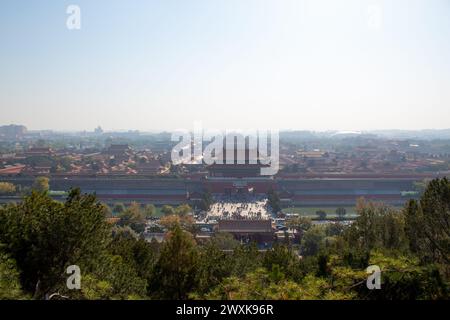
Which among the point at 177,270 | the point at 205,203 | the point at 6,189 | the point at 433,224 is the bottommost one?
the point at 205,203

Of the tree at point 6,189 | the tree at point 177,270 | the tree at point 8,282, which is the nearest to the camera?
the tree at point 8,282

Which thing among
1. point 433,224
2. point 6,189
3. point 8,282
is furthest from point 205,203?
point 8,282

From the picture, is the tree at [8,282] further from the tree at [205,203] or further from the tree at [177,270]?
the tree at [205,203]

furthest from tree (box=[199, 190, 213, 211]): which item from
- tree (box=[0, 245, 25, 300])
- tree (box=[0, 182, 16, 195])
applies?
tree (box=[0, 245, 25, 300])

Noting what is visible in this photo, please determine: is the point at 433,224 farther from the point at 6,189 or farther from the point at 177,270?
the point at 6,189

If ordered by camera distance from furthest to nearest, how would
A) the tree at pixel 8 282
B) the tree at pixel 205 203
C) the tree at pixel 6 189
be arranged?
the tree at pixel 6 189 → the tree at pixel 205 203 → the tree at pixel 8 282

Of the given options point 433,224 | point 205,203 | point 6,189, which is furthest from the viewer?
point 6,189

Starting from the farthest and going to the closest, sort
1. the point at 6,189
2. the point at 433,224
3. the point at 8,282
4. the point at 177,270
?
the point at 6,189 < the point at 433,224 < the point at 177,270 < the point at 8,282

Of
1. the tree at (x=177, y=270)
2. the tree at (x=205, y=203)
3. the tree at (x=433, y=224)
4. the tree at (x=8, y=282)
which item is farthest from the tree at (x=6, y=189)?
the tree at (x=433, y=224)
